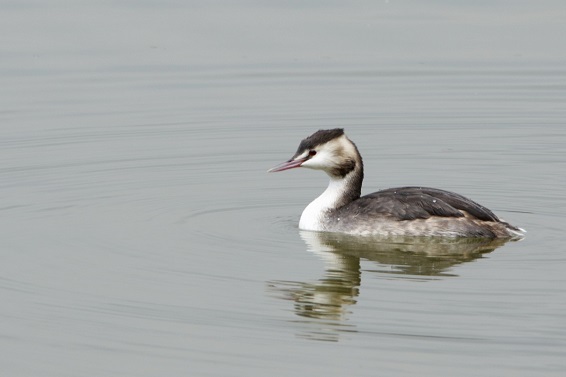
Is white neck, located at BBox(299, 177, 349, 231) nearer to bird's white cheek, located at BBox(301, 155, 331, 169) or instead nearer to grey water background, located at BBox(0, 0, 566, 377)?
grey water background, located at BBox(0, 0, 566, 377)

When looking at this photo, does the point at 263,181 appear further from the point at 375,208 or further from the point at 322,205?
the point at 375,208

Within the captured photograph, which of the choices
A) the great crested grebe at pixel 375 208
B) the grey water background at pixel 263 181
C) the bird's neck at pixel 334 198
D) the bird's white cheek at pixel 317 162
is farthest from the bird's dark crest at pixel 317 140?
the grey water background at pixel 263 181

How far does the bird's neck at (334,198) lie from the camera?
14.0 meters

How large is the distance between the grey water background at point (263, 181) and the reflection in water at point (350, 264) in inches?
1.6

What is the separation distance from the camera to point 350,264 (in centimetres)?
1276

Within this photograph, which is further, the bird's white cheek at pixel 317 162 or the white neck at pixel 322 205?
the bird's white cheek at pixel 317 162

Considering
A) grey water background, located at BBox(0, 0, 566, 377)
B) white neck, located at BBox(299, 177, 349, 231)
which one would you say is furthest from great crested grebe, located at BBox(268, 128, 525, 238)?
grey water background, located at BBox(0, 0, 566, 377)

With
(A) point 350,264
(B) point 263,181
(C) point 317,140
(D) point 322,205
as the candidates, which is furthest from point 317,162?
(B) point 263,181

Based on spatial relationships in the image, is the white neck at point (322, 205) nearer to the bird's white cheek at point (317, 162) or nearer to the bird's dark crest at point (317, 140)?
the bird's white cheek at point (317, 162)

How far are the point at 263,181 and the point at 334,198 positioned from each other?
1.87m

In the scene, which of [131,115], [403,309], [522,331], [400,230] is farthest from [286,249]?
[131,115]

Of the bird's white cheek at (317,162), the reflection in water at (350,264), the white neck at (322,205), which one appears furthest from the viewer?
the bird's white cheek at (317,162)

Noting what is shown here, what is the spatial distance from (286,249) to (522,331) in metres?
3.23

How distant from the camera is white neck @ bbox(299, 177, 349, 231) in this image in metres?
14.0
